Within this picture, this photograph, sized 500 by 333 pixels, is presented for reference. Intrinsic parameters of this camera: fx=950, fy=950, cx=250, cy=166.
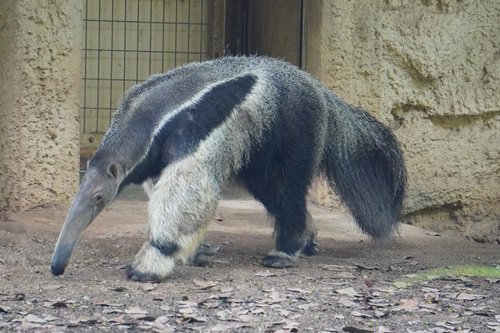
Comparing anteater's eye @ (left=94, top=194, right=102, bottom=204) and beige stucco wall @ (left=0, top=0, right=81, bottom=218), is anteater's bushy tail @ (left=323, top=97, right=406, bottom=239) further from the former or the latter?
beige stucco wall @ (left=0, top=0, right=81, bottom=218)

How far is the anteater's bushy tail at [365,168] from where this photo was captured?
7840 mm

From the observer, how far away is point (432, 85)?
405 inches

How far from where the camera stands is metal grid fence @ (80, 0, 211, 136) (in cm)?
1297

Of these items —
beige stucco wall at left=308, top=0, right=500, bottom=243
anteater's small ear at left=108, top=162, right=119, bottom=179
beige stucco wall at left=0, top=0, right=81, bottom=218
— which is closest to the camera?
anteater's small ear at left=108, top=162, right=119, bottom=179

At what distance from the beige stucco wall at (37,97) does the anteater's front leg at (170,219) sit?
8.32ft

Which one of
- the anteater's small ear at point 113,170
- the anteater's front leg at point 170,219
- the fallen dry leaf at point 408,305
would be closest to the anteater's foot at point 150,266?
the anteater's front leg at point 170,219

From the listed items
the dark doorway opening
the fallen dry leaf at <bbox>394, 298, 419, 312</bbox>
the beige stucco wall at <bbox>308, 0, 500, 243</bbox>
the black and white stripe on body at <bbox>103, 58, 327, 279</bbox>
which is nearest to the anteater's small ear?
the black and white stripe on body at <bbox>103, 58, 327, 279</bbox>

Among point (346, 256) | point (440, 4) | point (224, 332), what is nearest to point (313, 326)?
point (224, 332)

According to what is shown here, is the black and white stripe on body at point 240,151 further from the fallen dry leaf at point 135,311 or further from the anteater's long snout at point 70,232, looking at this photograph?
the fallen dry leaf at point 135,311

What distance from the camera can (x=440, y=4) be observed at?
1020 centimetres

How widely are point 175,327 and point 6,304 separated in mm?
1134

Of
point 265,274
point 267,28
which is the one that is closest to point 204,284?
point 265,274

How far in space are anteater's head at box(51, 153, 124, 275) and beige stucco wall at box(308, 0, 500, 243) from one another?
3710 mm

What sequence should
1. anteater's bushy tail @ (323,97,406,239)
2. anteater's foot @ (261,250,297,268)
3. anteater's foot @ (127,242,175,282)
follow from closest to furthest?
anteater's foot @ (127,242,175,282), anteater's foot @ (261,250,297,268), anteater's bushy tail @ (323,97,406,239)
